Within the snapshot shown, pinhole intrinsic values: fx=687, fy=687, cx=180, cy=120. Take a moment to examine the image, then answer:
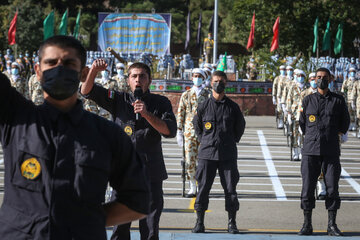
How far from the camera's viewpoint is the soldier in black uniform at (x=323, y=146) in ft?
27.1

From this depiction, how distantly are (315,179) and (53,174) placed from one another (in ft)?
19.7

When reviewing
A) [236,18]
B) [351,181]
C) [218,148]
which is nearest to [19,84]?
[351,181]

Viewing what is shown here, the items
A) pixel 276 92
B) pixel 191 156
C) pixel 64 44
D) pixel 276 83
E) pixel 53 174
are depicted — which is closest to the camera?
pixel 53 174

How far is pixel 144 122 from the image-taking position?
20.7 feet

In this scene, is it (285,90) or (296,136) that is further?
(285,90)

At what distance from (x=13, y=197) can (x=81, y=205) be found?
0.94 ft

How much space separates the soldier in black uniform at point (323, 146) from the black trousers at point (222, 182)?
2.79 feet

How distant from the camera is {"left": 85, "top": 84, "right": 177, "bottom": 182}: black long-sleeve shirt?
20.5 ft

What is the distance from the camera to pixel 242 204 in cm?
1027

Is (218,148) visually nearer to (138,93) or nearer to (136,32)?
(138,93)

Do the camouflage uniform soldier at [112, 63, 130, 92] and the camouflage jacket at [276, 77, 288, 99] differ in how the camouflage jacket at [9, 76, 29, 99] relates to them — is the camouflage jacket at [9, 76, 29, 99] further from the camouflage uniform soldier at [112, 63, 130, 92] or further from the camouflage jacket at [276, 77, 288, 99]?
the camouflage jacket at [276, 77, 288, 99]

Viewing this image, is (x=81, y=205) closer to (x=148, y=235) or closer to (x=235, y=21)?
(x=148, y=235)

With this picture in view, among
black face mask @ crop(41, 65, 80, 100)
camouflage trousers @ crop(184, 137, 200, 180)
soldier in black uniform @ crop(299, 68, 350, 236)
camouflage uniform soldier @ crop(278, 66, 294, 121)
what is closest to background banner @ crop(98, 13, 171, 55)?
camouflage uniform soldier @ crop(278, 66, 294, 121)

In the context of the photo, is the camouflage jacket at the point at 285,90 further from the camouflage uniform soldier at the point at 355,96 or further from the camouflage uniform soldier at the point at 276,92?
the camouflage uniform soldier at the point at 355,96
